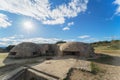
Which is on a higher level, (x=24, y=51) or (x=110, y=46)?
(x=110, y=46)

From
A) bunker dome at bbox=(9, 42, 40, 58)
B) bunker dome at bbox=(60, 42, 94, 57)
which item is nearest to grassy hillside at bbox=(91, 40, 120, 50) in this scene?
bunker dome at bbox=(60, 42, 94, 57)

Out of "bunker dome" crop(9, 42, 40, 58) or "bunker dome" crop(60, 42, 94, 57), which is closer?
"bunker dome" crop(60, 42, 94, 57)

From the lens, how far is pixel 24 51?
2408 centimetres

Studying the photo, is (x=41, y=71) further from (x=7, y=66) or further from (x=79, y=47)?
(x=79, y=47)

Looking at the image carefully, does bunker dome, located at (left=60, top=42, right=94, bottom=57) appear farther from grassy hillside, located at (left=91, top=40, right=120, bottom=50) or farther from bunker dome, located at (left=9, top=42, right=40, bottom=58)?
grassy hillside, located at (left=91, top=40, right=120, bottom=50)

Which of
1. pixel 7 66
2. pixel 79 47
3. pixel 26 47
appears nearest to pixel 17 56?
→ pixel 26 47

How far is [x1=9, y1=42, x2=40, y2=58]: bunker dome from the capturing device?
935 inches

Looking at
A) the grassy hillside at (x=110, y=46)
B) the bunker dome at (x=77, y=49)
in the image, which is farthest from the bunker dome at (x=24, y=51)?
the grassy hillside at (x=110, y=46)

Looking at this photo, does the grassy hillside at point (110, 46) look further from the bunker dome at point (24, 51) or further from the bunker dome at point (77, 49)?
the bunker dome at point (24, 51)

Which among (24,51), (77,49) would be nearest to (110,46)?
(77,49)

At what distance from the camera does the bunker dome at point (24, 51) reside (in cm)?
2375

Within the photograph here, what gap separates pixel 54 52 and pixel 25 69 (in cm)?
1433

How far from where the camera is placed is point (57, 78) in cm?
1048

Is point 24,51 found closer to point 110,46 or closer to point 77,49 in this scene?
point 77,49
